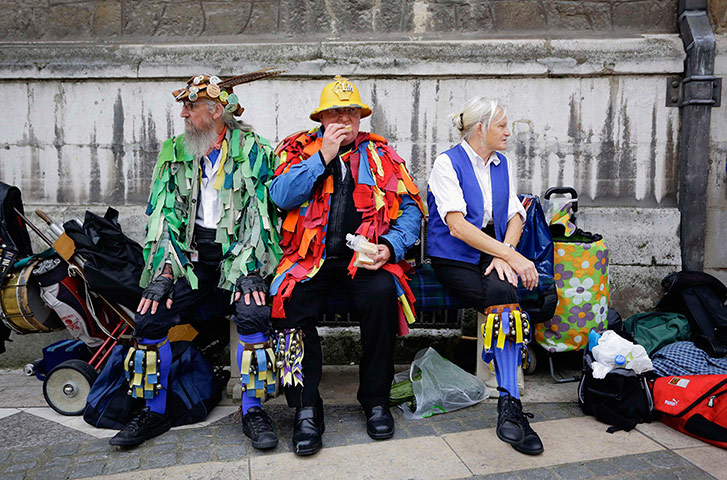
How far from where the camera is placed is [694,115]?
4582 mm

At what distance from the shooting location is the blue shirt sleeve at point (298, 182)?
3.19 meters

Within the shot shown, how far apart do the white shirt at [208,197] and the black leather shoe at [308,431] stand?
4.14ft

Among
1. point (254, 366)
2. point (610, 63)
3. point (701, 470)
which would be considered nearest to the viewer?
point (701, 470)

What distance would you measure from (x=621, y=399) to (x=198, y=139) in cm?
290

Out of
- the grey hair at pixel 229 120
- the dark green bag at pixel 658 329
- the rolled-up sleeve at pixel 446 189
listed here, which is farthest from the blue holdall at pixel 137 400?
the dark green bag at pixel 658 329

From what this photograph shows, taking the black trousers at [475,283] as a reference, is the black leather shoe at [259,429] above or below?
below

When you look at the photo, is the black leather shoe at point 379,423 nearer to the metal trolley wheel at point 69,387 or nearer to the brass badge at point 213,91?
the metal trolley wheel at point 69,387

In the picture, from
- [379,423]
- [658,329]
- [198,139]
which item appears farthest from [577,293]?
[198,139]

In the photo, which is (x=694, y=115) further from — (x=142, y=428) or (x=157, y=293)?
(x=142, y=428)

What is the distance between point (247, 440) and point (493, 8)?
12.8 feet

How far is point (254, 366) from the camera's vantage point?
122 inches

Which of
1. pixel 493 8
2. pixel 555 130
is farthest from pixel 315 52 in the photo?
pixel 555 130

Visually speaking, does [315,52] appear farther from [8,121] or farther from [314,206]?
[8,121]

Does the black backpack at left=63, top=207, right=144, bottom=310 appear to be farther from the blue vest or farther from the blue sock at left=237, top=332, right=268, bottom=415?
the blue vest
